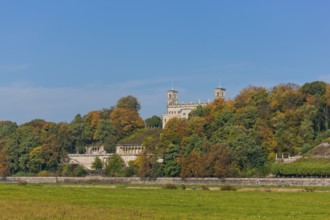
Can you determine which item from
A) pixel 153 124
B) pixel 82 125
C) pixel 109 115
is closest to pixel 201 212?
pixel 82 125

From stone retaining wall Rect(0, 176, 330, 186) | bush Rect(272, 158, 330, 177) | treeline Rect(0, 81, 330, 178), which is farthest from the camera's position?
treeline Rect(0, 81, 330, 178)

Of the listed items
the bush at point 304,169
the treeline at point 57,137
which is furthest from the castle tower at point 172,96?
the bush at point 304,169

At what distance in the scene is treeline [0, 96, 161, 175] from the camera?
124625mm

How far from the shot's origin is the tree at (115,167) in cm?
11431

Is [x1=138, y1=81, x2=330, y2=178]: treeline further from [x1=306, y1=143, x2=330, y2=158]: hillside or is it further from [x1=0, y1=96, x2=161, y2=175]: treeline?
[x1=0, y1=96, x2=161, y2=175]: treeline

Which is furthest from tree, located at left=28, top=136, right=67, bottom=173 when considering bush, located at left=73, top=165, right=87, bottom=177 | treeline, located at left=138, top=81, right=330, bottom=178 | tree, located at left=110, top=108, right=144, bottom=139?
tree, located at left=110, top=108, right=144, bottom=139

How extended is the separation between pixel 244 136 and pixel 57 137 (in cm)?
5306

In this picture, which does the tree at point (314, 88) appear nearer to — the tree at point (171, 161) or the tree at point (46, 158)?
the tree at point (171, 161)

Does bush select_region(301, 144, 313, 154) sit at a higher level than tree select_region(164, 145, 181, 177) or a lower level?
higher

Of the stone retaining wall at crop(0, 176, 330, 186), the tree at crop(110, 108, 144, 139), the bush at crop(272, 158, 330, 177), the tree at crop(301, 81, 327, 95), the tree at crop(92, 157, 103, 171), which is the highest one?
the tree at crop(301, 81, 327, 95)

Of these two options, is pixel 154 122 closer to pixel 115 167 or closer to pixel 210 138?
pixel 115 167

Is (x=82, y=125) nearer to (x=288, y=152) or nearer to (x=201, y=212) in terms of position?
(x=288, y=152)

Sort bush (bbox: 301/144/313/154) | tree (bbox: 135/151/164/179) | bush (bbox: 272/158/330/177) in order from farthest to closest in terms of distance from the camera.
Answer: tree (bbox: 135/151/164/179) → bush (bbox: 301/144/313/154) → bush (bbox: 272/158/330/177)

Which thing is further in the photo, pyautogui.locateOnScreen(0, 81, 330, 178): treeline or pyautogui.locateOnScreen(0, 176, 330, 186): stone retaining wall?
pyautogui.locateOnScreen(0, 81, 330, 178): treeline
